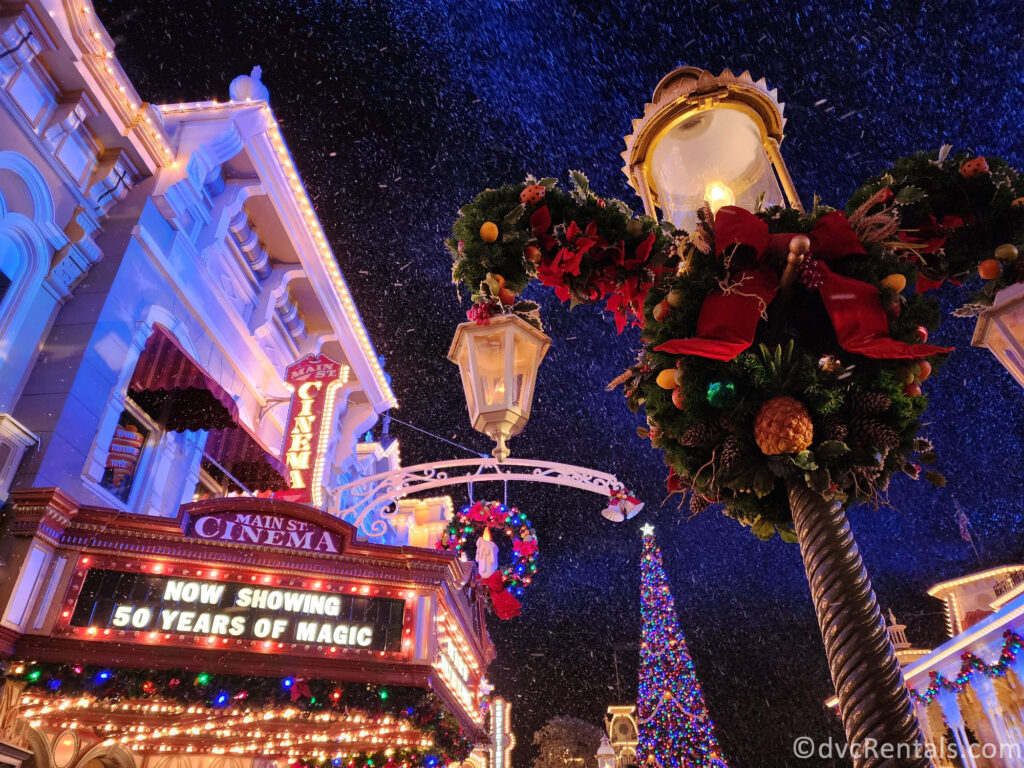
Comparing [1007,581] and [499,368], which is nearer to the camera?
[499,368]

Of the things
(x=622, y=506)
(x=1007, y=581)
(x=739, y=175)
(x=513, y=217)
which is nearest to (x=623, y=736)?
(x=1007, y=581)

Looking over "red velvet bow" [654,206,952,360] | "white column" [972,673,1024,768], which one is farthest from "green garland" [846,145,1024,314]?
"white column" [972,673,1024,768]

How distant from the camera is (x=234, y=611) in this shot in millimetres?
7840

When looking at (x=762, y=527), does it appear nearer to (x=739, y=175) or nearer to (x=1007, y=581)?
(x=739, y=175)

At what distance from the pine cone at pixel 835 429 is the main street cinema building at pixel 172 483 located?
6.60 metres

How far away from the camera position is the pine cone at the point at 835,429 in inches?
118

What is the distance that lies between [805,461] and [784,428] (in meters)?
0.17

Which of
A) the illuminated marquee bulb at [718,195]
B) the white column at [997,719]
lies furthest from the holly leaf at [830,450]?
the white column at [997,719]

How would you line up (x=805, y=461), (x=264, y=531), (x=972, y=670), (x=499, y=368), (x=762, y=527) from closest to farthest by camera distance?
(x=805, y=461), (x=762, y=527), (x=499, y=368), (x=264, y=531), (x=972, y=670)

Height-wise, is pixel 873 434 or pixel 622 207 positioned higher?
pixel 622 207

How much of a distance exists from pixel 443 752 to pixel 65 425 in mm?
7101

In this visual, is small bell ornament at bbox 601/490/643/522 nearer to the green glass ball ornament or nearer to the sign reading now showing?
the sign reading now showing

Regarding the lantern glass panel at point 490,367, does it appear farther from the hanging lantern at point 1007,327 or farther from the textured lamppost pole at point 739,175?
the hanging lantern at point 1007,327

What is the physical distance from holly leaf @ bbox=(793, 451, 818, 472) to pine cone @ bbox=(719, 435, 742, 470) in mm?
272
